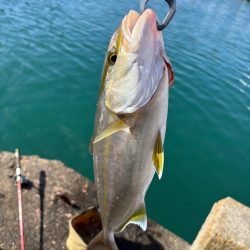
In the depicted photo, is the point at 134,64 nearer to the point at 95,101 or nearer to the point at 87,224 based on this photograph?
the point at 87,224

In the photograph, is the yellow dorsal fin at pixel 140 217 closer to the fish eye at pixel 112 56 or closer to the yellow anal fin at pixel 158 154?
the yellow anal fin at pixel 158 154

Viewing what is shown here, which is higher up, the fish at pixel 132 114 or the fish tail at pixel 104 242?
the fish at pixel 132 114

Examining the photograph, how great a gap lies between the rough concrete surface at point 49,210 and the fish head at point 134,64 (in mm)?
3950

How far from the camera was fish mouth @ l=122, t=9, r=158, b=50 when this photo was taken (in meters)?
2.62

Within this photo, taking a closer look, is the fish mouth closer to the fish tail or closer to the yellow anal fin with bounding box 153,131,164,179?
the yellow anal fin with bounding box 153,131,164,179

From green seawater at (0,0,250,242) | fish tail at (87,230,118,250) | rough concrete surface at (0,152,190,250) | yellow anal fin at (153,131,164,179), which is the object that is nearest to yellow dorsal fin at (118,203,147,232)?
fish tail at (87,230,118,250)

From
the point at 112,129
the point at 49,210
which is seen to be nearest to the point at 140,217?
the point at 112,129

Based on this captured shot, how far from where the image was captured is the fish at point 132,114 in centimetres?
275

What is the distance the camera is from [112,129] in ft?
9.70

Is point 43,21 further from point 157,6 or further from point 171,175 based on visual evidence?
point 171,175

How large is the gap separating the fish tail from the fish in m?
0.62

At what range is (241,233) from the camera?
4.36 m

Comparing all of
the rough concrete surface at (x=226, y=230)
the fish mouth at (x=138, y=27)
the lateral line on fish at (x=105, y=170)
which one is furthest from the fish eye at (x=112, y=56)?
the rough concrete surface at (x=226, y=230)

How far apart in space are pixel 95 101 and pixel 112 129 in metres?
10.2
